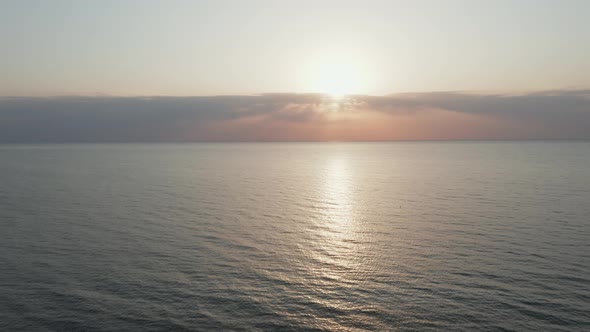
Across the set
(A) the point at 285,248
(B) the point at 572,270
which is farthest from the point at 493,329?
(A) the point at 285,248

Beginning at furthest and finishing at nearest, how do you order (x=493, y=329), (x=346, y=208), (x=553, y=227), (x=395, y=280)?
(x=346, y=208) < (x=553, y=227) < (x=395, y=280) < (x=493, y=329)

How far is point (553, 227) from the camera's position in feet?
231

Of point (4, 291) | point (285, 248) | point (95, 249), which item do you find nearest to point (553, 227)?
point (285, 248)

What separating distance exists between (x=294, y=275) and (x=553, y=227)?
Answer: 49304 mm

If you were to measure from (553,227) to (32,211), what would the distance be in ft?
347

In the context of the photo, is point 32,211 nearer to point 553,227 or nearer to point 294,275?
point 294,275

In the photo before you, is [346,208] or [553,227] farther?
[346,208]

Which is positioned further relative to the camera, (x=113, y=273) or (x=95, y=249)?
(x=95, y=249)

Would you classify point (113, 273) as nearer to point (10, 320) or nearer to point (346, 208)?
point (10, 320)

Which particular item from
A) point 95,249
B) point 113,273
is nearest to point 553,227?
point 113,273

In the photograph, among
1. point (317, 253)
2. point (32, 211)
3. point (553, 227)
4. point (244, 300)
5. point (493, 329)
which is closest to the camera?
point (493, 329)

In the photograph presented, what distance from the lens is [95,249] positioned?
60500mm

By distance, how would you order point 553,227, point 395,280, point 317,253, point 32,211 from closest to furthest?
point 395,280, point 317,253, point 553,227, point 32,211

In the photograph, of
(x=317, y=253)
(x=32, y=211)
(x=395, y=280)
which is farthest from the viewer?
(x=32, y=211)
